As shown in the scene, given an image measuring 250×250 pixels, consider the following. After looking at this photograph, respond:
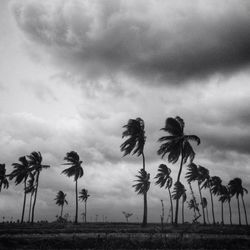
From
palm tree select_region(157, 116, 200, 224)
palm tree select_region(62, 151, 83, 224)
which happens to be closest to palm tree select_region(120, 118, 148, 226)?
palm tree select_region(157, 116, 200, 224)

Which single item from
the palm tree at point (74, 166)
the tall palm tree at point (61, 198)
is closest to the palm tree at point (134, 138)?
the palm tree at point (74, 166)

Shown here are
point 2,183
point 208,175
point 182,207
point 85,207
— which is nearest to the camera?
point 2,183

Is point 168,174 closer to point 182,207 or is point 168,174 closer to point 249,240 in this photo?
point 182,207

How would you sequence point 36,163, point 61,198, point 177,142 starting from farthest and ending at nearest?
point 61,198
point 36,163
point 177,142

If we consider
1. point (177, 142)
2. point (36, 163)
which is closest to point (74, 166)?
point (36, 163)

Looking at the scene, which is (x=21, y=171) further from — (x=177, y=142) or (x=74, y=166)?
(x=177, y=142)

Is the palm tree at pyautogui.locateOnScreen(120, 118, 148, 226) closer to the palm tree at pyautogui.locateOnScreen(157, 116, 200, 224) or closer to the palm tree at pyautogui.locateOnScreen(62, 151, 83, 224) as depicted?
the palm tree at pyautogui.locateOnScreen(157, 116, 200, 224)

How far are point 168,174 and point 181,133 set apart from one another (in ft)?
97.7

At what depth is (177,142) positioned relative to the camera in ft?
107

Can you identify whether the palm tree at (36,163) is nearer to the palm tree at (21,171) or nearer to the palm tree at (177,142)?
the palm tree at (21,171)

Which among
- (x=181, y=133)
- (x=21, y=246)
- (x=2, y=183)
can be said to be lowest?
(x=21, y=246)

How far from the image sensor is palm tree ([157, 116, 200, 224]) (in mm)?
32344

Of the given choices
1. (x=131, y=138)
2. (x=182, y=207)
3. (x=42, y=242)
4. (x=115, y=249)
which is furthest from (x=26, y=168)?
(x=182, y=207)

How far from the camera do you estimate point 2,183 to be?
58344mm
